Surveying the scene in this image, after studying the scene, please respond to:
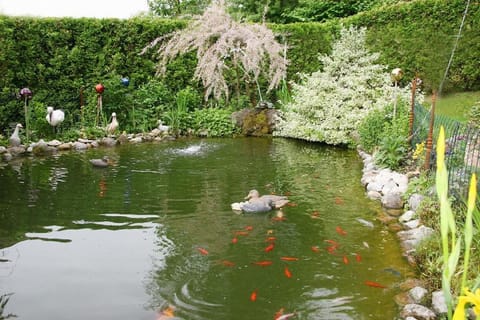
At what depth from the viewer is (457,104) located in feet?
35.2

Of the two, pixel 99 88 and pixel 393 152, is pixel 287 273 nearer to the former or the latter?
pixel 393 152

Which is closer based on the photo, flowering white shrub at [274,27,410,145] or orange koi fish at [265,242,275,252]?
orange koi fish at [265,242,275,252]

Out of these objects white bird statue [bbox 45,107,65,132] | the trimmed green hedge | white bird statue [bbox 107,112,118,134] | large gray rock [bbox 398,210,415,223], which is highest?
the trimmed green hedge

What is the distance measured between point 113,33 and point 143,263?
946cm

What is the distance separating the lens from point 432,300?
3.34 m

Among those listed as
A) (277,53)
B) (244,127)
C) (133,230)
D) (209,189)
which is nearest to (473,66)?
(277,53)

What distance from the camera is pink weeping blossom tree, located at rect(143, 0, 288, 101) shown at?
12.2m

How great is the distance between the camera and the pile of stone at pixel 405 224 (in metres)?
3.22

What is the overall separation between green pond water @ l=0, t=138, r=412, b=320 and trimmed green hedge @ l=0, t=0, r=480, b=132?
4108 millimetres

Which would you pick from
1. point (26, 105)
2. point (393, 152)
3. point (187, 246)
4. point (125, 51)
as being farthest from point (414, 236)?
point (125, 51)

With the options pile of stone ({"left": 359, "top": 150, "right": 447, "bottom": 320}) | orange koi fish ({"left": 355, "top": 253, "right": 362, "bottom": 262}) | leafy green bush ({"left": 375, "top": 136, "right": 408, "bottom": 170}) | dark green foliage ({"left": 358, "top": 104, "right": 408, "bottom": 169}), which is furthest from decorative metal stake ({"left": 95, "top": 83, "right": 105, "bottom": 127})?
orange koi fish ({"left": 355, "top": 253, "right": 362, "bottom": 262})

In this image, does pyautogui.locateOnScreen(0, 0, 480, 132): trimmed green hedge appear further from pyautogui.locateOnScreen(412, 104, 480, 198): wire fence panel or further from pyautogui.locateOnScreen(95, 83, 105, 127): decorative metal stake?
pyautogui.locateOnScreen(412, 104, 480, 198): wire fence panel

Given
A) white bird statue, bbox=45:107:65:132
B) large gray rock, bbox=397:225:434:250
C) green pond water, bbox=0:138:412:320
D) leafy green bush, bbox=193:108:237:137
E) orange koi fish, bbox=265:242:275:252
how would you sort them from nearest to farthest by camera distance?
green pond water, bbox=0:138:412:320 → large gray rock, bbox=397:225:434:250 → orange koi fish, bbox=265:242:275:252 → white bird statue, bbox=45:107:65:132 → leafy green bush, bbox=193:108:237:137

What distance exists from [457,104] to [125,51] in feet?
26.9
